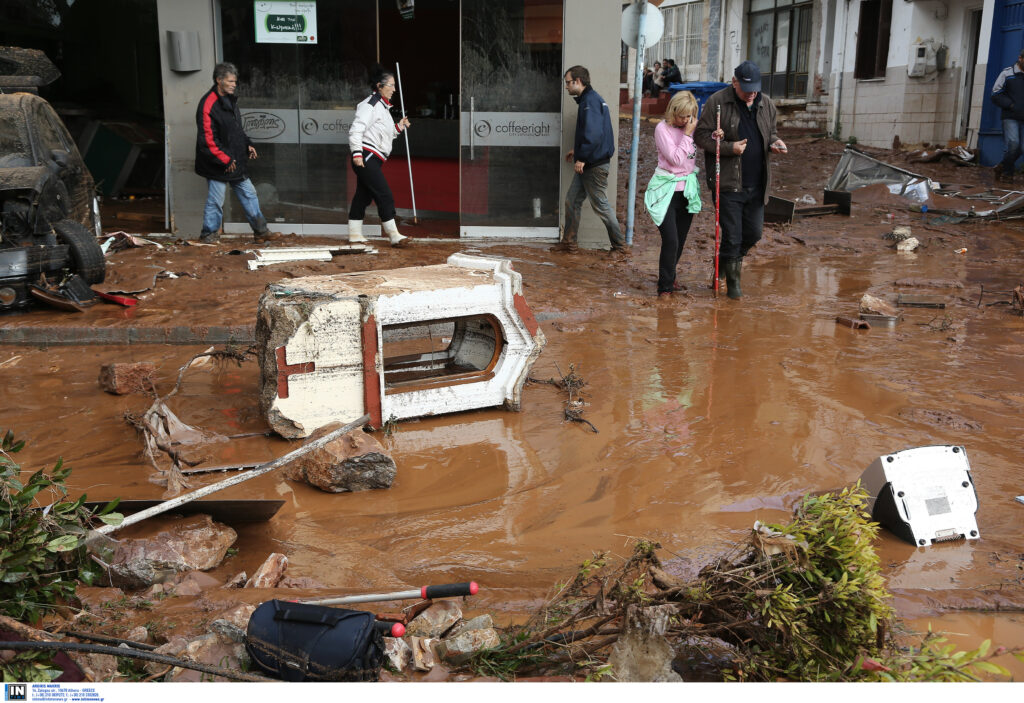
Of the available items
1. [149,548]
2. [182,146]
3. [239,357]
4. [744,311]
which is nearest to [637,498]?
[149,548]

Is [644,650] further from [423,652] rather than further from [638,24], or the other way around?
[638,24]

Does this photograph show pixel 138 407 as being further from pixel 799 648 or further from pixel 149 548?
pixel 799 648

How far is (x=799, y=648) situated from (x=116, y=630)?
2.35m

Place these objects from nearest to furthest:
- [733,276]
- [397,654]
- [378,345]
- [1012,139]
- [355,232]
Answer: [397,654] < [378,345] < [733,276] < [355,232] < [1012,139]

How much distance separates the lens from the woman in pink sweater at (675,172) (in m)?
8.30

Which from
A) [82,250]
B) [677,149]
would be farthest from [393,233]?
[677,149]

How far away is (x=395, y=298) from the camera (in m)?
5.46

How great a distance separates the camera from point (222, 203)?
35.7 ft

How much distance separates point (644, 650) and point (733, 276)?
6262 millimetres

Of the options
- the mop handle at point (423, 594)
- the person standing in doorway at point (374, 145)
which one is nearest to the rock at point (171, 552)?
the mop handle at point (423, 594)

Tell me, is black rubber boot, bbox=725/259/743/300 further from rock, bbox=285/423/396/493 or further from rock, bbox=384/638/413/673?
rock, bbox=384/638/413/673

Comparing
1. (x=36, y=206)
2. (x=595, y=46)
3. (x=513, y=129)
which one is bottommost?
(x=36, y=206)

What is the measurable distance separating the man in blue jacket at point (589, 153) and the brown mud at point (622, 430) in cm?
121

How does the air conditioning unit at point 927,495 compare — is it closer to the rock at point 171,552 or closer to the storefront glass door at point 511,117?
the rock at point 171,552
